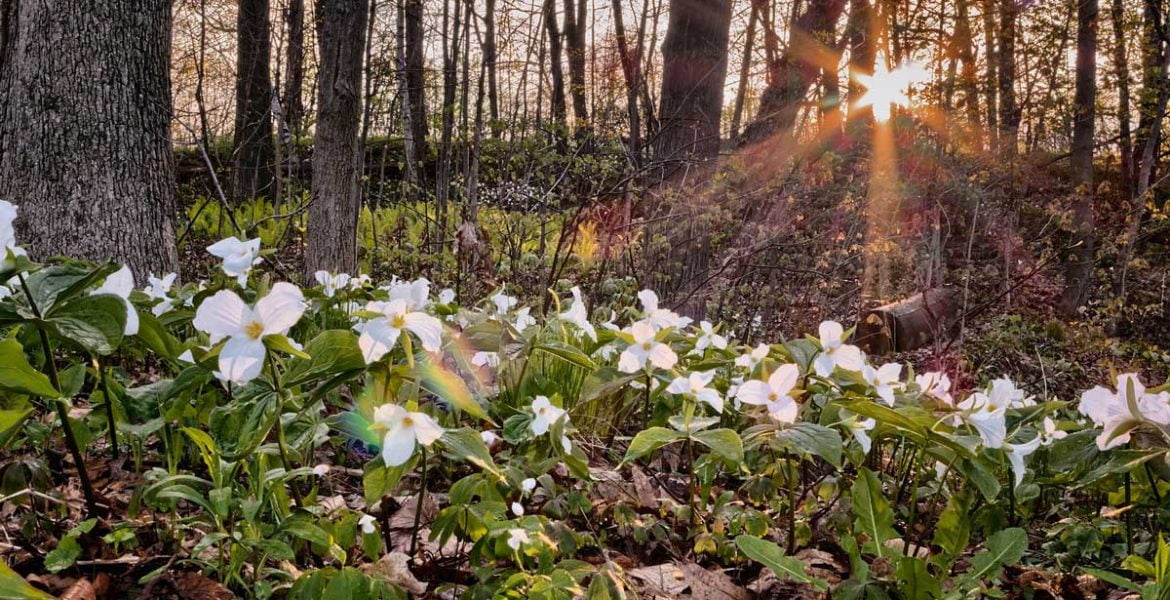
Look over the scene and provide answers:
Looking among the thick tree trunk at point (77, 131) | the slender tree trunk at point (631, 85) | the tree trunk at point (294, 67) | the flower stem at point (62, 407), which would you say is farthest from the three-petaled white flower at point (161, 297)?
the tree trunk at point (294, 67)

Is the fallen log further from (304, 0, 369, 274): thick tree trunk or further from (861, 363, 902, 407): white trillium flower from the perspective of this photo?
(861, 363, 902, 407): white trillium flower

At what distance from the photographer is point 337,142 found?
4781 mm

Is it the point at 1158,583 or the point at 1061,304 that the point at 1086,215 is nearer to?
the point at 1061,304

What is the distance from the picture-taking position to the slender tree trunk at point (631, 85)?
5.09m

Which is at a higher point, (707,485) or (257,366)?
(257,366)

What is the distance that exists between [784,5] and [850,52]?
1.14m

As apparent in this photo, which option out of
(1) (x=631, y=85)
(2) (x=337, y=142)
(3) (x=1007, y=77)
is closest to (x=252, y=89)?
(2) (x=337, y=142)

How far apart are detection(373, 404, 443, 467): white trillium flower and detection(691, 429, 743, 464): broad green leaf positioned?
403 mm

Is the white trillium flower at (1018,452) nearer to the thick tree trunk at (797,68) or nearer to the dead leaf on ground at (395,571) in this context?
the dead leaf on ground at (395,571)

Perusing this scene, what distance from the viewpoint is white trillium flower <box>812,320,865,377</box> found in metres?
1.33

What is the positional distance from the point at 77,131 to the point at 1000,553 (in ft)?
11.4

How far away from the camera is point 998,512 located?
4.40ft

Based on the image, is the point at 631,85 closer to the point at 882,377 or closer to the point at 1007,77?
the point at 1007,77

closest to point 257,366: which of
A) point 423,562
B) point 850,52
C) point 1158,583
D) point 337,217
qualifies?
point 423,562
